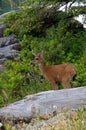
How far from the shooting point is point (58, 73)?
12.2m

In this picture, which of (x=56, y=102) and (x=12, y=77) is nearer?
(x=56, y=102)

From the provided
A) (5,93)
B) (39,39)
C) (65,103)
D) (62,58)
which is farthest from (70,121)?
(39,39)

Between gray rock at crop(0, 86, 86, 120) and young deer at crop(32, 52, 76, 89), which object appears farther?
young deer at crop(32, 52, 76, 89)

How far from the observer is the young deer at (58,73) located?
1200 cm

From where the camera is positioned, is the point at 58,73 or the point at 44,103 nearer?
the point at 44,103

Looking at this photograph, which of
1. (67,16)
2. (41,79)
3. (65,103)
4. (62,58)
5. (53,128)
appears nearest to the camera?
(53,128)

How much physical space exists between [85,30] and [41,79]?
14.6 feet

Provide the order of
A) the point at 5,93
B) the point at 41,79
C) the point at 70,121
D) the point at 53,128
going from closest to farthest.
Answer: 1. the point at 53,128
2. the point at 70,121
3. the point at 5,93
4. the point at 41,79

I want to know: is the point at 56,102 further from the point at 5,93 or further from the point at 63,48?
the point at 63,48

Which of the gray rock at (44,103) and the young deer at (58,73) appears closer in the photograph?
the gray rock at (44,103)

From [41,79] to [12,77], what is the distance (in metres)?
0.86

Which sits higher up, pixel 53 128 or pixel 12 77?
pixel 53 128

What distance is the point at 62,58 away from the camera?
15273mm

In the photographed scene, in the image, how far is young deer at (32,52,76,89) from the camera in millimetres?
12000
